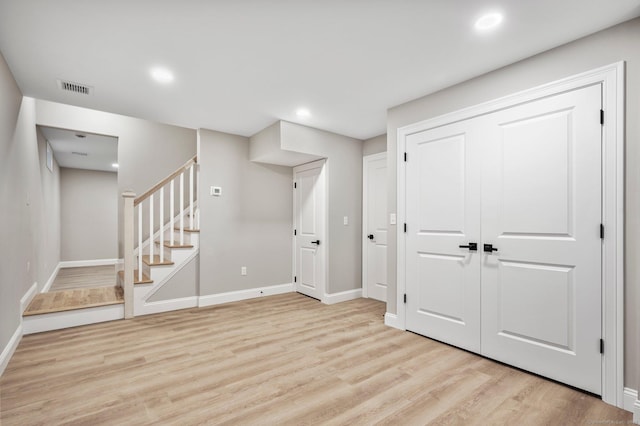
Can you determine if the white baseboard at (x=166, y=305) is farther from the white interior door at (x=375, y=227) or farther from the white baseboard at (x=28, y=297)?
the white interior door at (x=375, y=227)

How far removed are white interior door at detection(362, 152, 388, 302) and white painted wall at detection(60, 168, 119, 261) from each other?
6.94 metres

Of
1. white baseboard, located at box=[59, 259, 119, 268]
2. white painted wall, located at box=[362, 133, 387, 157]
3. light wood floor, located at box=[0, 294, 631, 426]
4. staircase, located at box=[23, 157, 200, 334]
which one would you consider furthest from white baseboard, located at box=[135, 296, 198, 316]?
white baseboard, located at box=[59, 259, 119, 268]

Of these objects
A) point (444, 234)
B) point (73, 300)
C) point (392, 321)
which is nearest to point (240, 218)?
point (73, 300)

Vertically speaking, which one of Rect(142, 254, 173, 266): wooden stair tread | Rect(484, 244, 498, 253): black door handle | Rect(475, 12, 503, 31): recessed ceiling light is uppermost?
Rect(475, 12, 503, 31): recessed ceiling light

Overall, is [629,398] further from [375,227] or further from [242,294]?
[242,294]

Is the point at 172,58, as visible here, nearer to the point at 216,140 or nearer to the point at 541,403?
the point at 216,140

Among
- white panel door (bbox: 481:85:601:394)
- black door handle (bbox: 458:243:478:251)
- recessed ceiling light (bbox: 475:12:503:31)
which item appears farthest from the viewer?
black door handle (bbox: 458:243:478:251)

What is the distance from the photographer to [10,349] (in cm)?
259

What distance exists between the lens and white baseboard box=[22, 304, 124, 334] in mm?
3170

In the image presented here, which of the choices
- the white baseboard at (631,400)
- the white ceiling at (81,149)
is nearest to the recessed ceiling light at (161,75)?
the white ceiling at (81,149)

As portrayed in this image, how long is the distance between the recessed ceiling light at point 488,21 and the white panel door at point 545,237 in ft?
2.43

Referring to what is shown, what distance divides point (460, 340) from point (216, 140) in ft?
13.0

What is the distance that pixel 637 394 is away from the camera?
1.82 m

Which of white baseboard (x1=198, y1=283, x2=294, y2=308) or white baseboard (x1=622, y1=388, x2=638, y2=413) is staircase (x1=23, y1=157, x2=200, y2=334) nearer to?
white baseboard (x1=198, y1=283, x2=294, y2=308)
